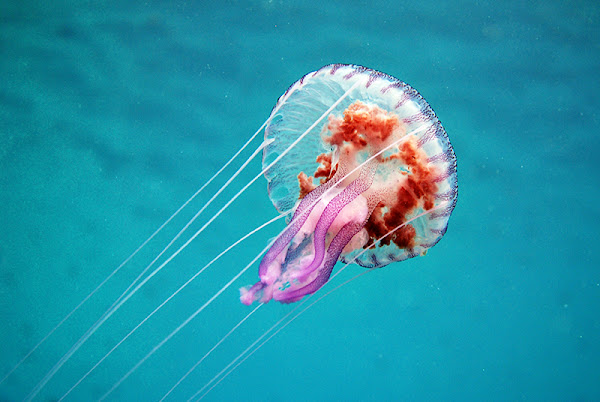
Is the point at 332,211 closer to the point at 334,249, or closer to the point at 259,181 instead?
the point at 334,249

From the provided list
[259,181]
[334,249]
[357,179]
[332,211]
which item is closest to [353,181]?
[357,179]

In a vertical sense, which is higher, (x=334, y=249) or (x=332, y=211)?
(x=332, y=211)

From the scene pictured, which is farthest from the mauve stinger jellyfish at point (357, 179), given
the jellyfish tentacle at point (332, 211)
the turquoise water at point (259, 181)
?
the turquoise water at point (259, 181)

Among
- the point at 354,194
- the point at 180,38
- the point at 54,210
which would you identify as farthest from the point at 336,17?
the point at 54,210

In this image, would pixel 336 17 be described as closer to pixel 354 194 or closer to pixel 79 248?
pixel 354 194

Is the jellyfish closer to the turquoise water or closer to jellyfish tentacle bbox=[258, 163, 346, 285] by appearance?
jellyfish tentacle bbox=[258, 163, 346, 285]

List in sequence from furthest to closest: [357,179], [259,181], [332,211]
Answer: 1. [259,181]
2. [357,179]
3. [332,211]
